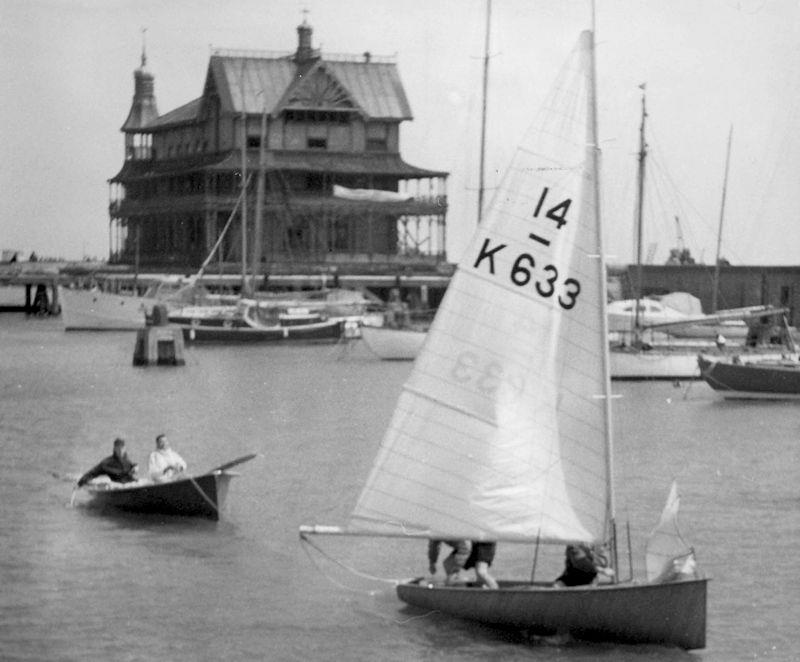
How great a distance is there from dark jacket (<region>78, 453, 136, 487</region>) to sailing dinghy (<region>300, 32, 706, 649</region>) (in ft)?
32.4

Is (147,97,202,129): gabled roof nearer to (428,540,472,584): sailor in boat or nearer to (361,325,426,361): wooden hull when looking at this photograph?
(361,325,426,361): wooden hull

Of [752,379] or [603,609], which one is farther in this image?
[752,379]

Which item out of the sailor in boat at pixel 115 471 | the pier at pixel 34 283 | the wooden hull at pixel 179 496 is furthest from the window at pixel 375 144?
the wooden hull at pixel 179 496

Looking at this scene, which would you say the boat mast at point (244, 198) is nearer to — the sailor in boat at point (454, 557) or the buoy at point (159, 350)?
the buoy at point (159, 350)

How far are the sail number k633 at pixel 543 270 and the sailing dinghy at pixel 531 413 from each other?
0.01 m

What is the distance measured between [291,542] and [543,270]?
10202mm

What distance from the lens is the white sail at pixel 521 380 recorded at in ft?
64.4

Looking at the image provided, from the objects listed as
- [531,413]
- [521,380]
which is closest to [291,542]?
[531,413]

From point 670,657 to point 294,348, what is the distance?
228 feet

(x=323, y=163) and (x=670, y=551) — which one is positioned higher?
(x=323, y=163)

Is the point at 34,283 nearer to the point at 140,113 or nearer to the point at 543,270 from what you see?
the point at 140,113

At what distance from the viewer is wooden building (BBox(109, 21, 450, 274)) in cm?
10856

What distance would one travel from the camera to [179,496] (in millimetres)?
29047

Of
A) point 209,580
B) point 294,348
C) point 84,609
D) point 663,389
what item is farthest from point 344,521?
point 294,348
